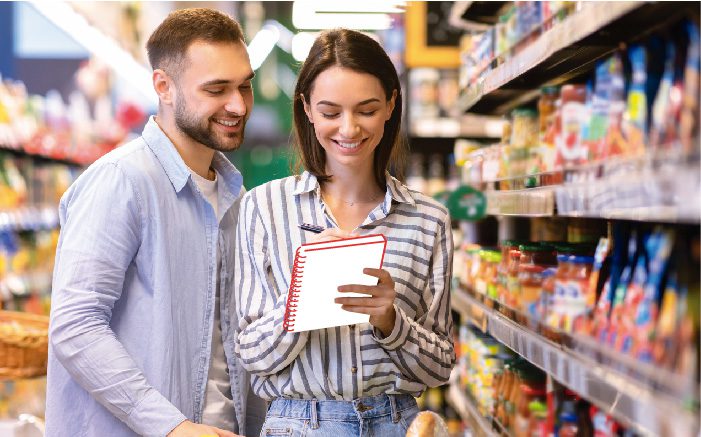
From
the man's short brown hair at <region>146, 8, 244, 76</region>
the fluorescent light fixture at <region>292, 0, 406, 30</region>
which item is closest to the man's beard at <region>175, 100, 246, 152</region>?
the man's short brown hair at <region>146, 8, 244, 76</region>

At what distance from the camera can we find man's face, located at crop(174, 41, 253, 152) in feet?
7.86

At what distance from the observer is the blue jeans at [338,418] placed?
201 centimetres

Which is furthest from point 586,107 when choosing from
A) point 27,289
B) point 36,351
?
point 27,289

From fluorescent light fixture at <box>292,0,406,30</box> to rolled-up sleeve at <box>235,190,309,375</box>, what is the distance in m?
4.29

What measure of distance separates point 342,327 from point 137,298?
56 centimetres

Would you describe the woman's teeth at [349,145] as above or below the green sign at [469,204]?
above

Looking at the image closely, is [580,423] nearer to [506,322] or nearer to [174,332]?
[506,322]

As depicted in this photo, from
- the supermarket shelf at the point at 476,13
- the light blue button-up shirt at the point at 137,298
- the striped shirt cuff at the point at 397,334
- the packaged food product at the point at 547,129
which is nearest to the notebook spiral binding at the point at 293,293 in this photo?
the striped shirt cuff at the point at 397,334

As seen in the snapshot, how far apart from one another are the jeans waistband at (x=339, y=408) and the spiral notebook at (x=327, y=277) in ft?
0.70

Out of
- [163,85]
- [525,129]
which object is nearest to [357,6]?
[525,129]

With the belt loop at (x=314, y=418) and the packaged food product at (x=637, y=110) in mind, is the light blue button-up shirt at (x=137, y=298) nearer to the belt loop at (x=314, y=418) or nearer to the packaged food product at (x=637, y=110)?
the belt loop at (x=314, y=418)

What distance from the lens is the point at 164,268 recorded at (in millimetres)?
2271

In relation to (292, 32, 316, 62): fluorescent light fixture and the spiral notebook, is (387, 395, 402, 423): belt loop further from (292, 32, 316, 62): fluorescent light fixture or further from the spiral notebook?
(292, 32, 316, 62): fluorescent light fixture

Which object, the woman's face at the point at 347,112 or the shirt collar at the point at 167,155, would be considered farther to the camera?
the shirt collar at the point at 167,155
